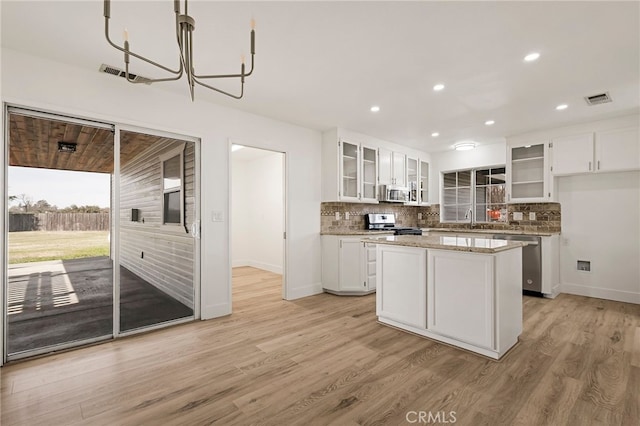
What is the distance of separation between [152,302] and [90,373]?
1274mm

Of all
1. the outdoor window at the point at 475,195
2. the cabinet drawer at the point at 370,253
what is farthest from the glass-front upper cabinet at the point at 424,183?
the cabinet drawer at the point at 370,253

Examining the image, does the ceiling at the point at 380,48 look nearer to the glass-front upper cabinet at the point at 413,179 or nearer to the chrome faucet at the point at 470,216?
the glass-front upper cabinet at the point at 413,179

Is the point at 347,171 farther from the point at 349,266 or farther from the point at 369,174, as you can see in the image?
the point at 349,266

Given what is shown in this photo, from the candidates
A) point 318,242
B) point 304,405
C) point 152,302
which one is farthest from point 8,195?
point 318,242

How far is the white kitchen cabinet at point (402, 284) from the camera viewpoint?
2.99 m

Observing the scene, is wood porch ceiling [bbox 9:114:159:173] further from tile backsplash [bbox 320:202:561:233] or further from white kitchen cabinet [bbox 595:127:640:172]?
white kitchen cabinet [bbox 595:127:640:172]

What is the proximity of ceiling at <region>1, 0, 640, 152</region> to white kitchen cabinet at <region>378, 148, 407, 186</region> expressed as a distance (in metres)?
1.61

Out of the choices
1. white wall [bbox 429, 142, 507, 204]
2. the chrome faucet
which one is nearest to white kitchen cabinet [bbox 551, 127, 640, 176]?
white wall [bbox 429, 142, 507, 204]

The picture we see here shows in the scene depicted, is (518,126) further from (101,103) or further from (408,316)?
(101,103)

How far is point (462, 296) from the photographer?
106 inches

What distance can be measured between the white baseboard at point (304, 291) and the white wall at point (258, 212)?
66.9 inches

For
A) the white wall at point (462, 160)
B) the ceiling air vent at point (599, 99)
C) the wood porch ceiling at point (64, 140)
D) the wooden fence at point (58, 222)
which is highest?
the ceiling air vent at point (599, 99)

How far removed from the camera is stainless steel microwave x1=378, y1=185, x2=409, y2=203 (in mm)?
5383

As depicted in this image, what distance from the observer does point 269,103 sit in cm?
369
